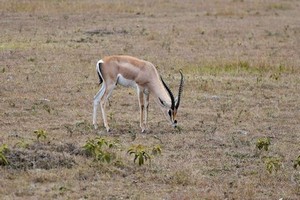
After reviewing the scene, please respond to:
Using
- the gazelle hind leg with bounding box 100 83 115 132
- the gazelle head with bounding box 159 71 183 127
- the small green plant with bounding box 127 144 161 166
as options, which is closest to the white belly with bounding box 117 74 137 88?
the gazelle hind leg with bounding box 100 83 115 132

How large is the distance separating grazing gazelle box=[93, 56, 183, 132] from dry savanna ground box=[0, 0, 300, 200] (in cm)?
29

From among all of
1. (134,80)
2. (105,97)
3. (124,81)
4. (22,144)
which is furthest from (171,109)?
(22,144)

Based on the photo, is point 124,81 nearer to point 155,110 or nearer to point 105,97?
point 105,97

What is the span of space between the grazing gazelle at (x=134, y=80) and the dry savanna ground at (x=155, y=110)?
0.96ft

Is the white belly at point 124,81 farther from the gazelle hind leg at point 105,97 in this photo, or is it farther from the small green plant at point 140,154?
the small green plant at point 140,154

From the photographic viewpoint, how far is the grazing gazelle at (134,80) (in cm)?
1043

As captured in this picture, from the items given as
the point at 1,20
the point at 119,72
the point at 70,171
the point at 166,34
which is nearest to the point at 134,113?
the point at 119,72

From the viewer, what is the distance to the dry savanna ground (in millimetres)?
7770

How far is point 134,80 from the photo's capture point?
10.6 meters

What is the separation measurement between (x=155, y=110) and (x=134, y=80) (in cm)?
153

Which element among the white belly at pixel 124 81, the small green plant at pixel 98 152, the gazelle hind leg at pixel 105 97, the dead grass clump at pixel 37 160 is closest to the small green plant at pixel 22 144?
the dead grass clump at pixel 37 160

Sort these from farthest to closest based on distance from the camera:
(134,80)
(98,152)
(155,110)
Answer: (155,110) < (134,80) < (98,152)

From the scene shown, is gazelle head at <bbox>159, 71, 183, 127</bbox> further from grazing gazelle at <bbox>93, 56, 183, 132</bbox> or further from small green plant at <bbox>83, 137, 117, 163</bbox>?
small green plant at <bbox>83, 137, 117, 163</bbox>

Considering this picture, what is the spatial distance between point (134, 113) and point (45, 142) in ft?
8.98
